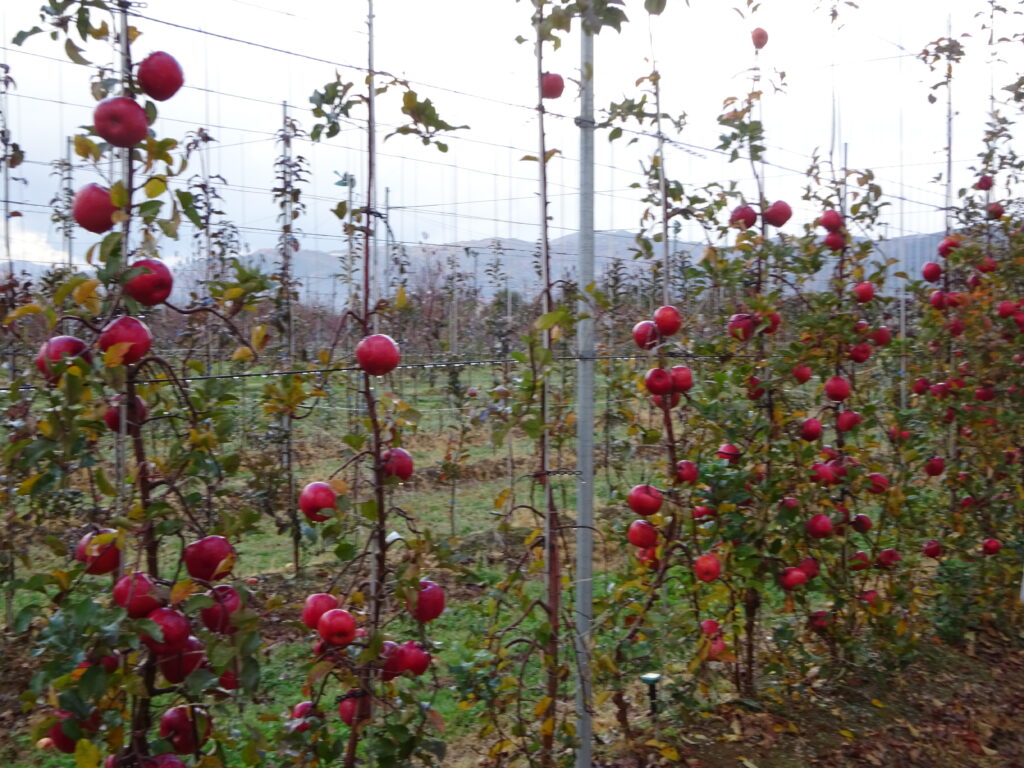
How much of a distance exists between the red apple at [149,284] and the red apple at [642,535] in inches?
53.2

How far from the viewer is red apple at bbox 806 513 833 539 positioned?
2.67m

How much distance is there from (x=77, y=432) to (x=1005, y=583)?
378 cm

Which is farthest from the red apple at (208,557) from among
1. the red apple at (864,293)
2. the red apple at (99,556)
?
the red apple at (864,293)

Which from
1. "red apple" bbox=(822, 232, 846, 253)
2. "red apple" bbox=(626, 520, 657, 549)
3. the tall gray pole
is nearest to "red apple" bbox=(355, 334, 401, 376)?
the tall gray pole

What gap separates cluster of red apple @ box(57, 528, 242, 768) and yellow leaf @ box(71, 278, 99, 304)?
0.35 meters

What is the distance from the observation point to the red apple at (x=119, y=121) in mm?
1232

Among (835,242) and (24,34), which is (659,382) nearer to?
(835,242)

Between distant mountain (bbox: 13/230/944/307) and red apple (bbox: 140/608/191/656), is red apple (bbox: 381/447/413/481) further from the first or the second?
distant mountain (bbox: 13/230/944/307)

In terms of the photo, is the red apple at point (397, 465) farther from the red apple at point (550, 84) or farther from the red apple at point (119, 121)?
the red apple at point (550, 84)

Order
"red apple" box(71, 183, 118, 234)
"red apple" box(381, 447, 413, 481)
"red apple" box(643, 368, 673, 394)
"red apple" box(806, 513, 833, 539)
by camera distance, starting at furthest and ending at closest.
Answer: "red apple" box(806, 513, 833, 539), "red apple" box(643, 368, 673, 394), "red apple" box(381, 447, 413, 481), "red apple" box(71, 183, 118, 234)

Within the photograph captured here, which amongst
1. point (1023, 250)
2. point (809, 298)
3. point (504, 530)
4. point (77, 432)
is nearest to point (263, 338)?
point (77, 432)

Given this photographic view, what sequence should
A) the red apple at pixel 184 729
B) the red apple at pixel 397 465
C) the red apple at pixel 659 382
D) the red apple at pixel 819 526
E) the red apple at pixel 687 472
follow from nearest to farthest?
the red apple at pixel 184 729
the red apple at pixel 397 465
the red apple at pixel 659 382
the red apple at pixel 687 472
the red apple at pixel 819 526

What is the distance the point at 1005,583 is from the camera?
3.62 meters

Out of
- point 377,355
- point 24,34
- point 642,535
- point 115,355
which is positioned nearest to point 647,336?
point 642,535
